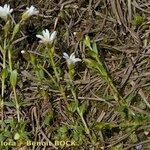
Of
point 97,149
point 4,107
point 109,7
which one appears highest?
point 109,7

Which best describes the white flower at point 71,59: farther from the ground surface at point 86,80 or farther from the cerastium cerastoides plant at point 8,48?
the cerastium cerastoides plant at point 8,48

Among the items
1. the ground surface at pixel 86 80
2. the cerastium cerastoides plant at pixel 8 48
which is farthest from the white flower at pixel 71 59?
the cerastium cerastoides plant at pixel 8 48

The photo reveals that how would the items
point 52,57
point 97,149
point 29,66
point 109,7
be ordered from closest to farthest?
point 97,149, point 52,57, point 29,66, point 109,7

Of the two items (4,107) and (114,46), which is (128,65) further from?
(4,107)

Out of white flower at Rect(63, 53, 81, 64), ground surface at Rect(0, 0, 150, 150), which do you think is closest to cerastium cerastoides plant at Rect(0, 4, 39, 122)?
ground surface at Rect(0, 0, 150, 150)

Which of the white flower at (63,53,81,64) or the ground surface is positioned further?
the white flower at (63,53,81,64)

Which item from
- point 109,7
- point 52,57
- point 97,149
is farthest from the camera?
point 109,7

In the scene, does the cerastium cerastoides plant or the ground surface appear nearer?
the ground surface

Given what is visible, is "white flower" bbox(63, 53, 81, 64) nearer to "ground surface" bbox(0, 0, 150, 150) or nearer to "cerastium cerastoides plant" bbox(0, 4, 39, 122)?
"ground surface" bbox(0, 0, 150, 150)

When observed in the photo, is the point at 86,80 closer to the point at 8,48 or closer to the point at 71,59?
the point at 71,59

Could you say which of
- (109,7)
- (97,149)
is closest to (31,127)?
(97,149)
